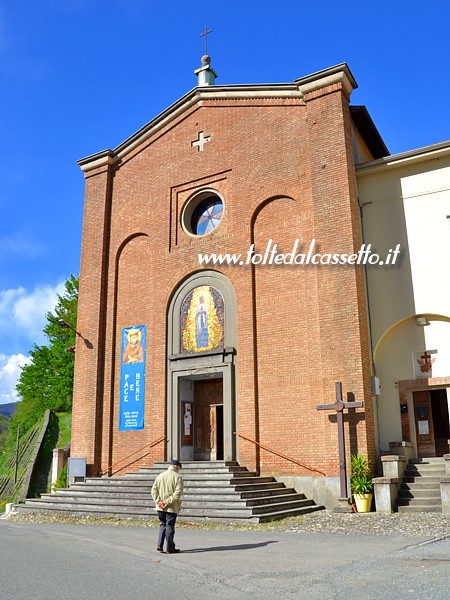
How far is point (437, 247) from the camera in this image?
15.5 metres

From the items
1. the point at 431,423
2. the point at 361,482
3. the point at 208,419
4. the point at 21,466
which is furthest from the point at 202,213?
the point at 21,466

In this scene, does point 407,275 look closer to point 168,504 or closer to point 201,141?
point 201,141

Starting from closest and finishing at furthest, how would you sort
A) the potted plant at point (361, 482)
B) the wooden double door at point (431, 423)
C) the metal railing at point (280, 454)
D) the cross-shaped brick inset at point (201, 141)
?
1. the potted plant at point (361, 482)
2. the metal railing at point (280, 454)
3. the wooden double door at point (431, 423)
4. the cross-shaped brick inset at point (201, 141)

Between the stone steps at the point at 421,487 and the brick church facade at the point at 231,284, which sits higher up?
the brick church facade at the point at 231,284

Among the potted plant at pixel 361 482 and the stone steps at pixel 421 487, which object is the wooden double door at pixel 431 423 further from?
the potted plant at pixel 361 482

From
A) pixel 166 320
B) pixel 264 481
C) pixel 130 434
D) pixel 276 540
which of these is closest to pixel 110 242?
pixel 166 320

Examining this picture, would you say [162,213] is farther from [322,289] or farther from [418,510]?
[418,510]

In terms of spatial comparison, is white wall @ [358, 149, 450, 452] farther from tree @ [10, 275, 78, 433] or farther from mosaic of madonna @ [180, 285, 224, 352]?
tree @ [10, 275, 78, 433]

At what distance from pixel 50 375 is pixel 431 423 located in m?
28.4

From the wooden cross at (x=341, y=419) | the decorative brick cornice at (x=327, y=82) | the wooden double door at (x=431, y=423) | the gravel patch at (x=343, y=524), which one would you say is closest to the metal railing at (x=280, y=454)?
the wooden cross at (x=341, y=419)

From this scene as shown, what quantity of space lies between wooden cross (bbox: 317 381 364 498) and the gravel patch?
30.9 inches

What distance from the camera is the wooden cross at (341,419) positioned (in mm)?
14023

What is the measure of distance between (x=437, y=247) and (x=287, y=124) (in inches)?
229

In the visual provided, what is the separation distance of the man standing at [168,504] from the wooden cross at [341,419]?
5.99m
